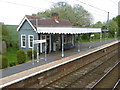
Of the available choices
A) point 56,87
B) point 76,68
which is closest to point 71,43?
point 76,68

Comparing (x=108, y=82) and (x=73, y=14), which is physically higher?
(x=73, y=14)

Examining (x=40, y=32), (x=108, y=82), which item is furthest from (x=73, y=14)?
(x=108, y=82)

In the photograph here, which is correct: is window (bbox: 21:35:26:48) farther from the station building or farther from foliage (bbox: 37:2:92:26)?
foliage (bbox: 37:2:92:26)

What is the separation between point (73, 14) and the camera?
4275 centimetres

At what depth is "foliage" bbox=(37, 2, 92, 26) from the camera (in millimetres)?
42094

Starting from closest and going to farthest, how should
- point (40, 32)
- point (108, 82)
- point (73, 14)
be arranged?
point (108, 82) < point (40, 32) < point (73, 14)

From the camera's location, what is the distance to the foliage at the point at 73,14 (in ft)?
138

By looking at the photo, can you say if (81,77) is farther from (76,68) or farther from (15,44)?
(15,44)

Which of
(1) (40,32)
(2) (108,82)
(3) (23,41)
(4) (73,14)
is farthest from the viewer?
(4) (73,14)

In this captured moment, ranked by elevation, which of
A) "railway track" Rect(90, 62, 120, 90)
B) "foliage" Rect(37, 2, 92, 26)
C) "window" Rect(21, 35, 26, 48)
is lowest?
"railway track" Rect(90, 62, 120, 90)

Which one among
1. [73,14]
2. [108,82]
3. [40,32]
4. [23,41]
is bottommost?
[108,82]

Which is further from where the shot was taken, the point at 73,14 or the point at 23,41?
the point at 73,14

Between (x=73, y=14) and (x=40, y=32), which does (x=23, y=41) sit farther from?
(x=73, y=14)

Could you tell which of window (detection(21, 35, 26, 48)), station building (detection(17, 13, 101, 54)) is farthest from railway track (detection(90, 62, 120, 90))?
window (detection(21, 35, 26, 48))
